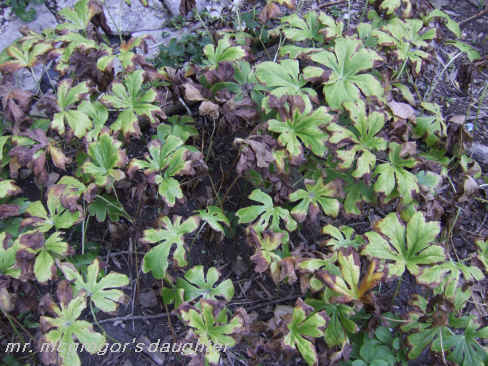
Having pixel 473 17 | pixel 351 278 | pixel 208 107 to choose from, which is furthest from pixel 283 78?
pixel 473 17

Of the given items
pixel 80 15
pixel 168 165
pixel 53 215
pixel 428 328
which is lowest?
pixel 428 328

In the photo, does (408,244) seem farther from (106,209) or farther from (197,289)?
(106,209)

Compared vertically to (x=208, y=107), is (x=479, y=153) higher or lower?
lower

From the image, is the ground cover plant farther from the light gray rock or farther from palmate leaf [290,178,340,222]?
the light gray rock

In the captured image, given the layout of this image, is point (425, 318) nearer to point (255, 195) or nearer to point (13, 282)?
point (255, 195)

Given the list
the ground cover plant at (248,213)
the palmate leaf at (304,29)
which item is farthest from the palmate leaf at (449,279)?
the palmate leaf at (304,29)

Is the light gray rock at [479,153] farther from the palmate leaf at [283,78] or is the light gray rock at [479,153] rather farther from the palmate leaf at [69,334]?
the palmate leaf at [69,334]

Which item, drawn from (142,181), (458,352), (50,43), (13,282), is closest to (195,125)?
(142,181)
